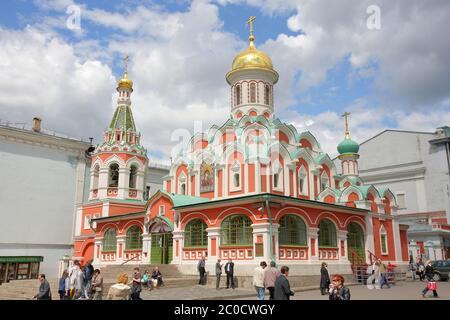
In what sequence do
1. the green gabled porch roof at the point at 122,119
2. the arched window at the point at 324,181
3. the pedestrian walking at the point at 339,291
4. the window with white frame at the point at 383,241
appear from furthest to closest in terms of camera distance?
the green gabled porch roof at the point at 122,119
the arched window at the point at 324,181
the window with white frame at the point at 383,241
the pedestrian walking at the point at 339,291

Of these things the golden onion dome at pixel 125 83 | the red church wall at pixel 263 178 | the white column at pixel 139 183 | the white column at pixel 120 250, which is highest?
the golden onion dome at pixel 125 83

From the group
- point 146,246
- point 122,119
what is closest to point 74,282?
point 146,246

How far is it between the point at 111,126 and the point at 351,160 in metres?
15.0

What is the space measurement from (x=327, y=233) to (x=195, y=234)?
19.9 feet

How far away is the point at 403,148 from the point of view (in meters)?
37.2

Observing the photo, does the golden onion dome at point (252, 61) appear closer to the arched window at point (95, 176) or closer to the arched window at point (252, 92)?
the arched window at point (252, 92)

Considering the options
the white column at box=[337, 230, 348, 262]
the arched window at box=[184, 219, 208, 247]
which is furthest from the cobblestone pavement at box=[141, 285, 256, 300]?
the white column at box=[337, 230, 348, 262]

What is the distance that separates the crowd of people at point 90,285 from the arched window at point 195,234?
9.62 feet

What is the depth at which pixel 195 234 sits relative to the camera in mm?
19641

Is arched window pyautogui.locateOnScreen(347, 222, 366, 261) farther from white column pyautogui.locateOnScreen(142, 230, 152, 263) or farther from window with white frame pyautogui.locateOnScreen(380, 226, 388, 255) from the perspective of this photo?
white column pyautogui.locateOnScreen(142, 230, 152, 263)

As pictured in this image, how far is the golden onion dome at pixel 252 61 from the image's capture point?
83.3 ft

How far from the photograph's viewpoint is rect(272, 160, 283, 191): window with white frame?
20859 millimetres

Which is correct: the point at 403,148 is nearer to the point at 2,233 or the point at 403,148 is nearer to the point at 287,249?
the point at 287,249

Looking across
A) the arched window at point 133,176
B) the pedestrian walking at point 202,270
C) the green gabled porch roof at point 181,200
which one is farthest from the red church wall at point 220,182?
the arched window at point 133,176
